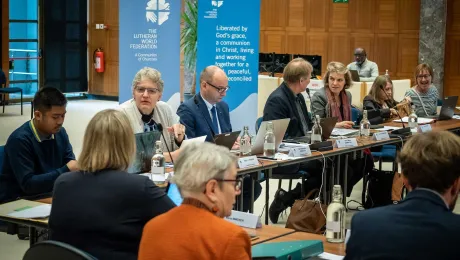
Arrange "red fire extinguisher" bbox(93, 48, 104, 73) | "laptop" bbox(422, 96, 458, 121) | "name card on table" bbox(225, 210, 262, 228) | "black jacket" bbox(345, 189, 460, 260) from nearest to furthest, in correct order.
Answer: "black jacket" bbox(345, 189, 460, 260) < "name card on table" bbox(225, 210, 262, 228) < "laptop" bbox(422, 96, 458, 121) < "red fire extinguisher" bbox(93, 48, 104, 73)

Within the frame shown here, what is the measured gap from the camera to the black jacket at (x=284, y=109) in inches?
242

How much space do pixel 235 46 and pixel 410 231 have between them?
634 centimetres

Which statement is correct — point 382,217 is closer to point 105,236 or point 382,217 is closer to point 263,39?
point 105,236

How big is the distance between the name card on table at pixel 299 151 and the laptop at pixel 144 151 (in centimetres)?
116

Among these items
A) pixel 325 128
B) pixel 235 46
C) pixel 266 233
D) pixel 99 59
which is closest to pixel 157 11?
pixel 235 46

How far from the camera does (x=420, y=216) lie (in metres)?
2.26

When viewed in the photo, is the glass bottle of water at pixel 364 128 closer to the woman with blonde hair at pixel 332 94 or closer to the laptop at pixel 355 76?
the woman with blonde hair at pixel 332 94

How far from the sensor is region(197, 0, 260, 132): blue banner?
27.4 ft

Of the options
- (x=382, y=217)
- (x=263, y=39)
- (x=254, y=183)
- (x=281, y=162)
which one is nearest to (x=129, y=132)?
(x=382, y=217)

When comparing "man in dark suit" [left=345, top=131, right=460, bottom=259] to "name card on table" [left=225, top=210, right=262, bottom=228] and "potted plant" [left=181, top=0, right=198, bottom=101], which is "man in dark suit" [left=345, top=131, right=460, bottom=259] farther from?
"potted plant" [left=181, top=0, right=198, bottom=101]

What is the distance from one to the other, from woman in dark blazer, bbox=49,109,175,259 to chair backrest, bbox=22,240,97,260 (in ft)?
0.81

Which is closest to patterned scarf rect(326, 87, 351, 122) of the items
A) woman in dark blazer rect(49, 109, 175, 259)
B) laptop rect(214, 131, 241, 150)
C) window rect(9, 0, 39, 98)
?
laptop rect(214, 131, 241, 150)

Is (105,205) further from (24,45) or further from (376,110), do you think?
(24,45)

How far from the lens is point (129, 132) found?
2.97m
